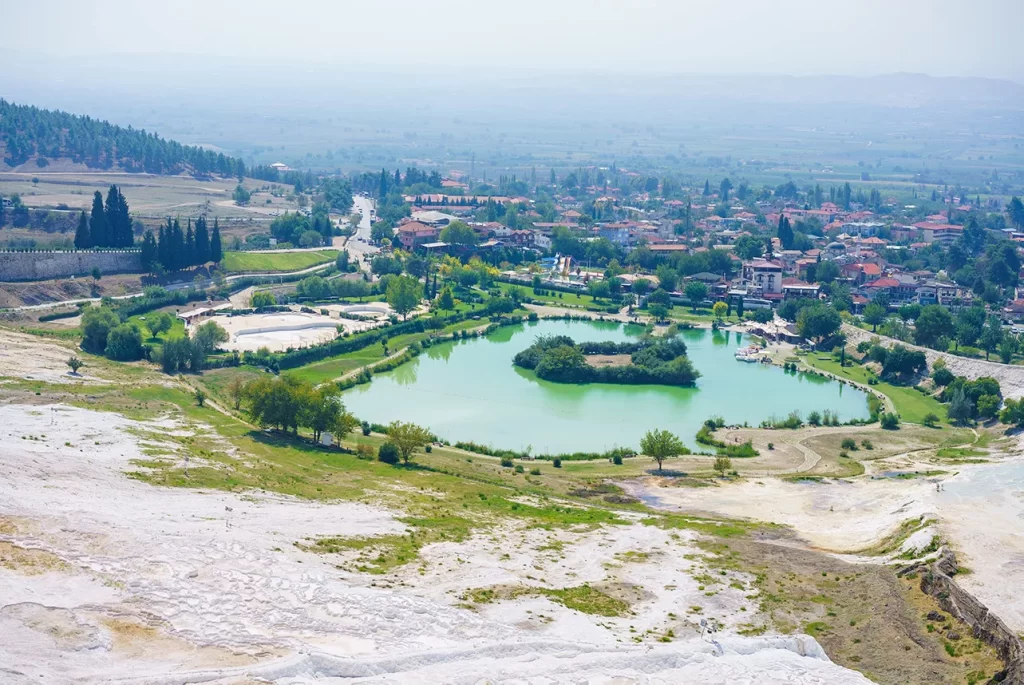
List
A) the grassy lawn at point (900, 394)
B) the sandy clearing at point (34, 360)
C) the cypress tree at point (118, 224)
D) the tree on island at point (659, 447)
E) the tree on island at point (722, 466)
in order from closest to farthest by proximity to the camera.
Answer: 1. the tree on island at point (722, 466)
2. the tree on island at point (659, 447)
3. the sandy clearing at point (34, 360)
4. the grassy lawn at point (900, 394)
5. the cypress tree at point (118, 224)

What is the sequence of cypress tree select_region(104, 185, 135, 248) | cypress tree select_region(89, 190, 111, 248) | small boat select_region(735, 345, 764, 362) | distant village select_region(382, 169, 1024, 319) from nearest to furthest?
small boat select_region(735, 345, 764, 362)
cypress tree select_region(89, 190, 111, 248)
cypress tree select_region(104, 185, 135, 248)
distant village select_region(382, 169, 1024, 319)

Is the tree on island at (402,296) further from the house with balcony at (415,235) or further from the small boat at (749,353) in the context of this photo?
the house with balcony at (415,235)

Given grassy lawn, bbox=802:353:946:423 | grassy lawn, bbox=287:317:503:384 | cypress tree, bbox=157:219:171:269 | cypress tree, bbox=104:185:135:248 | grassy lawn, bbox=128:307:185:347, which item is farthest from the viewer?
cypress tree, bbox=104:185:135:248

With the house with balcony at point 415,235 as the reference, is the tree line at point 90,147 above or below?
above

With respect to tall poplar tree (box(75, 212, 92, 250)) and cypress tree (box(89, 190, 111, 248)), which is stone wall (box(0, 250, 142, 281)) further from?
cypress tree (box(89, 190, 111, 248))

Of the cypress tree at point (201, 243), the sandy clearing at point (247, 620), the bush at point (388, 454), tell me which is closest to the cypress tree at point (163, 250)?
the cypress tree at point (201, 243)

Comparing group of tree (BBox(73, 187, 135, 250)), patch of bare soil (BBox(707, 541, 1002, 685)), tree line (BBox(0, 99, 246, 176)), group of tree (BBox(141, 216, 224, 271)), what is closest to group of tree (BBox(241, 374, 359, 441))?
patch of bare soil (BBox(707, 541, 1002, 685))
